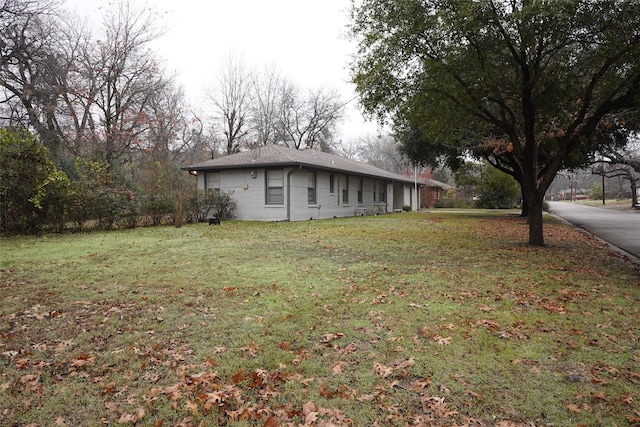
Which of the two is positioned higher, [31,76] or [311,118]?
[311,118]

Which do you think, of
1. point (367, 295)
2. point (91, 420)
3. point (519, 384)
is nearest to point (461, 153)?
point (367, 295)

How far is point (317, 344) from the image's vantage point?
3.66 meters

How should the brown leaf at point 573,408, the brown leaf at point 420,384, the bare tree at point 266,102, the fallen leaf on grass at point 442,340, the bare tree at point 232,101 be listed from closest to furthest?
1. the brown leaf at point 573,408
2. the brown leaf at point 420,384
3. the fallen leaf on grass at point 442,340
4. the bare tree at point 232,101
5. the bare tree at point 266,102

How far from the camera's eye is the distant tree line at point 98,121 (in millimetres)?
11648

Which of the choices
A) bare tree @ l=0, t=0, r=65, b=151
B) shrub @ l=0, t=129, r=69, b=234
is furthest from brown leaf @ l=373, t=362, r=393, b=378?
bare tree @ l=0, t=0, r=65, b=151

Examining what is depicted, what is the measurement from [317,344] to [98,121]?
76.0 ft

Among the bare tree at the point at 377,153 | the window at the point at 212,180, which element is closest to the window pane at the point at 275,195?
the window at the point at 212,180

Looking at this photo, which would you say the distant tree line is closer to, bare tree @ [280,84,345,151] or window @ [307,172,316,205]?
bare tree @ [280,84,345,151]

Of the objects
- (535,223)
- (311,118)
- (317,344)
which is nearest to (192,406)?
(317,344)

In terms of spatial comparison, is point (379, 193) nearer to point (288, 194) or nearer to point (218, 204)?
point (288, 194)

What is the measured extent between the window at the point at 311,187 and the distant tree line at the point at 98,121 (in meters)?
5.63

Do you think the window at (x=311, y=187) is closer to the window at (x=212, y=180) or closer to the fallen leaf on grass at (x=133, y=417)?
the window at (x=212, y=180)

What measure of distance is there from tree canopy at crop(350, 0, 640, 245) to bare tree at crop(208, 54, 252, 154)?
24.3 metres

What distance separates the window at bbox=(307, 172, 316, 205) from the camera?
19500mm
